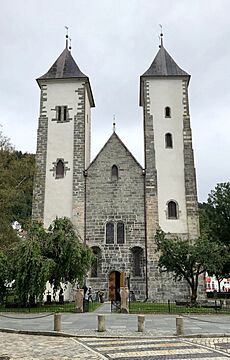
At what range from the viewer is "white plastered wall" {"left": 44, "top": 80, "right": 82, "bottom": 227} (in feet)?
99.1

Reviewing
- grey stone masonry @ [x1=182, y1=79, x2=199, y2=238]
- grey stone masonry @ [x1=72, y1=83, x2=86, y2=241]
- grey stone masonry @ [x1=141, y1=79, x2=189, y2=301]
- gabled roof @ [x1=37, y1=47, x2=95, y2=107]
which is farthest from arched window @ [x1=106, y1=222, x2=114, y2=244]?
gabled roof @ [x1=37, y1=47, x2=95, y2=107]

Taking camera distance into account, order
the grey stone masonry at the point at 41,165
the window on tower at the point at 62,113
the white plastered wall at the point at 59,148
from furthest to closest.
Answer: the window on tower at the point at 62,113
the white plastered wall at the point at 59,148
the grey stone masonry at the point at 41,165

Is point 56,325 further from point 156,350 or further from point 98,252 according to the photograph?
point 98,252

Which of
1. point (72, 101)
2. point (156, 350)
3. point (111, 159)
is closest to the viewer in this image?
point (156, 350)

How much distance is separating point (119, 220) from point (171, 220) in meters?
3.64

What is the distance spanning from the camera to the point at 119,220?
29.5 m

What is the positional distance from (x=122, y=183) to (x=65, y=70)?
440 inches

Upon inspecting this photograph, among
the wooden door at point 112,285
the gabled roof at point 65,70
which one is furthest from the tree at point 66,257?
the gabled roof at point 65,70

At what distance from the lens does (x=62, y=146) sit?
3158cm

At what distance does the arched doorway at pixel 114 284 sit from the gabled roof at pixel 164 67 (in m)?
15.6

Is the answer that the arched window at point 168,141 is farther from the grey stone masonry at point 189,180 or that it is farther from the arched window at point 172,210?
the arched window at point 172,210

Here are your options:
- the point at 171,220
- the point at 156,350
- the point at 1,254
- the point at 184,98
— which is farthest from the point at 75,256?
the point at 184,98

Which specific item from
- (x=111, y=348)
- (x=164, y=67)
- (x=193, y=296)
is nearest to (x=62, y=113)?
(x=164, y=67)

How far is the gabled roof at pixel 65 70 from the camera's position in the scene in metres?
33.6
